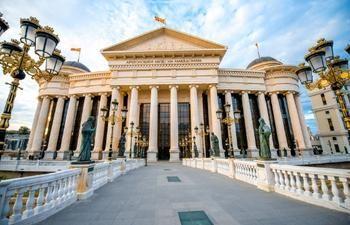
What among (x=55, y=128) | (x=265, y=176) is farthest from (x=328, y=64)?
(x=55, y=128)

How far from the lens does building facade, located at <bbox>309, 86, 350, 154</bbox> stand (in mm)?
36531

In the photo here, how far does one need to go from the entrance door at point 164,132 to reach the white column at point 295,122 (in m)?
24.3

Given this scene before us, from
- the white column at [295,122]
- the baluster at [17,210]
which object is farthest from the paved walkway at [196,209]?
the white column at [295,122]

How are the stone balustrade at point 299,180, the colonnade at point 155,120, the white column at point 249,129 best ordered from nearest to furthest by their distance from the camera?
the stone balustrade at point 299,180, the colonnade at point 155,120, the white column at point 249,129

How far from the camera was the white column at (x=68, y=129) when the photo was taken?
2759 cm

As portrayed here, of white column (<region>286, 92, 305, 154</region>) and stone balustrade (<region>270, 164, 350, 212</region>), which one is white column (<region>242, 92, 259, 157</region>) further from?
stone balustrade (<region>270, 164, 350, 212</region>)

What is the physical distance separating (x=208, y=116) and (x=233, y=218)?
25744 millimetres

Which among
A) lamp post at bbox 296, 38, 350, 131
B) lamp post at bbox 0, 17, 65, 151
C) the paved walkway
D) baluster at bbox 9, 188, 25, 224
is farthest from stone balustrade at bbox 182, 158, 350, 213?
lamp post at bbox 0, 17, 65, 151

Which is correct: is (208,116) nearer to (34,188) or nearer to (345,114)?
(345,114)

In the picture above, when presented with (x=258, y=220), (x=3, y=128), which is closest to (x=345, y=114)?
(x=258, y=220)

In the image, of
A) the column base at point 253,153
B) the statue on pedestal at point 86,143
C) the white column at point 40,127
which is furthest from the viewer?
the white column at point 40,127

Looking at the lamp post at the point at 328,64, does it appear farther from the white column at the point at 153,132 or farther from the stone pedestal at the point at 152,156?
the white column at the point at 153,132

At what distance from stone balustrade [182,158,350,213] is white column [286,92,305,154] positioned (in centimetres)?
2736

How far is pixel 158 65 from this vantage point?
27328 millimetres
